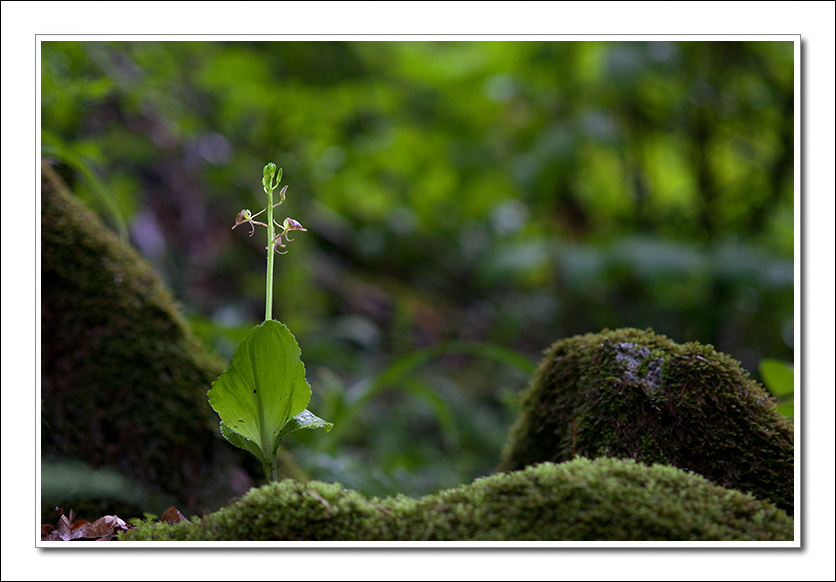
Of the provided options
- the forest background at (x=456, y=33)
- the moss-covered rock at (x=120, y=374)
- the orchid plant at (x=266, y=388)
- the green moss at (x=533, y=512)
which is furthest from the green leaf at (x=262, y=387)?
the moss-covered rock at (x=120, y=374)

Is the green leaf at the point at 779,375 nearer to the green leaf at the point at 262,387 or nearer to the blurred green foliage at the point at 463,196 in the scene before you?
the green leaf at the point at 262,387

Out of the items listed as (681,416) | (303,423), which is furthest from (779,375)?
(303,423)

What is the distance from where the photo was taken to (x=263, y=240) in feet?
13.1

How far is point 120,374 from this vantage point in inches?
52.6

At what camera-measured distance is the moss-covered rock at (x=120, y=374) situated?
51.6 inches

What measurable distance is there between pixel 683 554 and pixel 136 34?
1659 mm

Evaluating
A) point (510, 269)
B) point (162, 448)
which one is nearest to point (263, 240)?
point (510, 269)

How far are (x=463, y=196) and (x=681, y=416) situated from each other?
3.29m

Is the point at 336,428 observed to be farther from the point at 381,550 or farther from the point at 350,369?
the point at 381,550

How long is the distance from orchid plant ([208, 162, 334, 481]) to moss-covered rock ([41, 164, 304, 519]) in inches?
17.1

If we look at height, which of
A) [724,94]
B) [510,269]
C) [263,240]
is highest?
[724,94]

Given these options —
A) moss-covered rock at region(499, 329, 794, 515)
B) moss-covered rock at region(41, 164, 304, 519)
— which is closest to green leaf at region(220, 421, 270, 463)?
moss-covered rock at region(41, 164, 304, 519)

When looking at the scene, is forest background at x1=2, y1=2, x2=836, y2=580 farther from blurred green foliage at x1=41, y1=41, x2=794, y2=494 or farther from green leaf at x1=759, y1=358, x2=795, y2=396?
blurred green foliage at x1=41, y1=41, x2=794, y2=494

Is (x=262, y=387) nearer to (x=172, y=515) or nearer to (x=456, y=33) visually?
(x=172, y=515)
